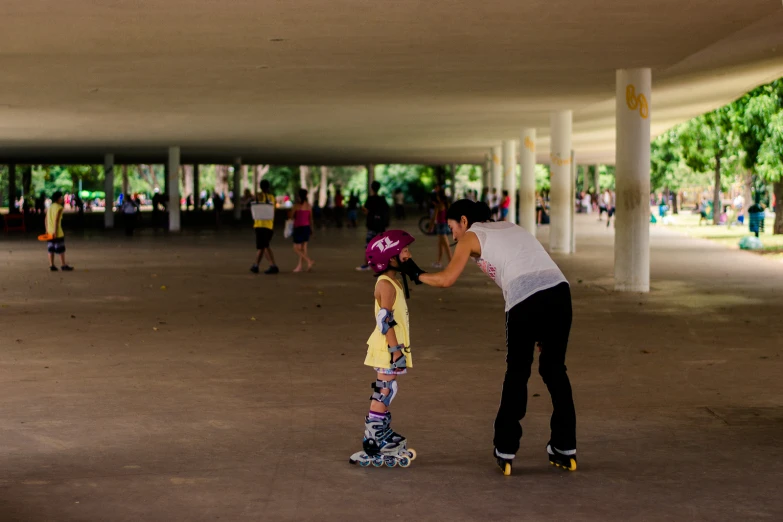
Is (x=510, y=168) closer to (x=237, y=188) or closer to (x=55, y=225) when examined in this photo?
(x=55, y=225)

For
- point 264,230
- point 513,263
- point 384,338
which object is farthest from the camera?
point 264,230

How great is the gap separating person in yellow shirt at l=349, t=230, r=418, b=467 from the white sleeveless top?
0.44m

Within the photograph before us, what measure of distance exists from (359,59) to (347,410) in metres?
8.23

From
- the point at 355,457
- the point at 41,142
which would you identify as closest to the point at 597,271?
the point at 355,457

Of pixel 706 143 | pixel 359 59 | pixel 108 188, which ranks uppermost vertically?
pixel 359 59

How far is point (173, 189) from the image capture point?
44281mm

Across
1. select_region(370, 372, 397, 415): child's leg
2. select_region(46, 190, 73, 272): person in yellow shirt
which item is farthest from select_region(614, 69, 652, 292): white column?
select_region(370, 372, 397, 415): child's leg

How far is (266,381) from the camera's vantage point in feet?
30.3

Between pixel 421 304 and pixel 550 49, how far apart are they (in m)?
3.90

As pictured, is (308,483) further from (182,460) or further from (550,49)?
(550,49)

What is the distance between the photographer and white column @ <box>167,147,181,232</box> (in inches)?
1678

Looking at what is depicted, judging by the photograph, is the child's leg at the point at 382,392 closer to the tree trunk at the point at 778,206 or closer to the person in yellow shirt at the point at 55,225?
the person in yellow shirt at the point at 55,225

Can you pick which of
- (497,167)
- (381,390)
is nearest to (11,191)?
(497,167)

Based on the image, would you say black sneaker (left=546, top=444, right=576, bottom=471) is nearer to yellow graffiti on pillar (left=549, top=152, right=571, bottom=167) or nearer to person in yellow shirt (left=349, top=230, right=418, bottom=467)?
person in yellow shirt (left=349, top=230, right=418, bottom=467)
